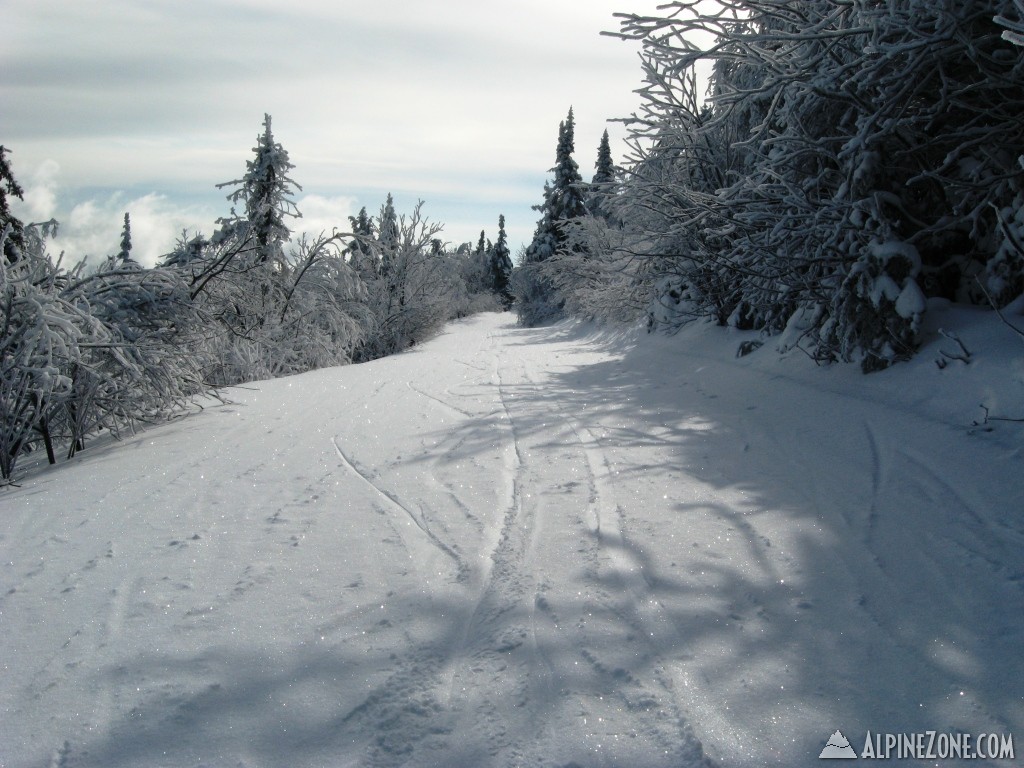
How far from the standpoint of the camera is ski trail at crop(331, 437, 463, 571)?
11.5 feet

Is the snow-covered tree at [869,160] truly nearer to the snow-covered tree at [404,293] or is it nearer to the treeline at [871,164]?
the treeline at [871,164]

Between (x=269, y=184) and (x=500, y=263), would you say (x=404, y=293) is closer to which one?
(x=269, y=184)

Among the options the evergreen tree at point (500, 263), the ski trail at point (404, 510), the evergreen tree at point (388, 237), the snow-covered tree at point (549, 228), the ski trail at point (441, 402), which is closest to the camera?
the ski trail at point (404, 510)

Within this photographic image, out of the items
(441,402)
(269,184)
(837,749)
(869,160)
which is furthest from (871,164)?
(269,184)

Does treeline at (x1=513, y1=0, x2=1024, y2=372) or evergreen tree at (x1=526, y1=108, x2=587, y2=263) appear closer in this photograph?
treeline at (x1=513, y1=0, x2=1024, y2=372)

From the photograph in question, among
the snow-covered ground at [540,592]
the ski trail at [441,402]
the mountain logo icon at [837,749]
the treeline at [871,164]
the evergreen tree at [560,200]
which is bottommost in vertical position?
the mountain logo icon at [837,749]

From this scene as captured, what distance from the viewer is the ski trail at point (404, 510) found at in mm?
3517

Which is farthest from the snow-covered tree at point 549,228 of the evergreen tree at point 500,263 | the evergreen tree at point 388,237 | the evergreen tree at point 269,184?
the evergreen tree at point 500,263

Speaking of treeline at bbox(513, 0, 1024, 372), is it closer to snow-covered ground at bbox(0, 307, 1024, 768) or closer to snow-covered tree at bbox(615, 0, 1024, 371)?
snow-covered tree at bbox(615, 0, 1024, 371)

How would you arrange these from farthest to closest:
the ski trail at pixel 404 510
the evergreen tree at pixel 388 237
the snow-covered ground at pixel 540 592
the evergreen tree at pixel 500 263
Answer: the evergreen tree at pixel 500 263 → the evergreen tree at pixel 388 237 → the ski trail at pixel 404 510 → the snow-covered ground at pixel 540 592

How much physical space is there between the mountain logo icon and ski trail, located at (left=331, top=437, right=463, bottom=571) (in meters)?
1.78

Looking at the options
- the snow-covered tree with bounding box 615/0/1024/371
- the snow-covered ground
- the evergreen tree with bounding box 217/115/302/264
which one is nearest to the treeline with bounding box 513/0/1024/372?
the snow-covered tree with bounding box 615/0/1024/371

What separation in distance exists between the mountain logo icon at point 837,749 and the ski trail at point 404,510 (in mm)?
1781

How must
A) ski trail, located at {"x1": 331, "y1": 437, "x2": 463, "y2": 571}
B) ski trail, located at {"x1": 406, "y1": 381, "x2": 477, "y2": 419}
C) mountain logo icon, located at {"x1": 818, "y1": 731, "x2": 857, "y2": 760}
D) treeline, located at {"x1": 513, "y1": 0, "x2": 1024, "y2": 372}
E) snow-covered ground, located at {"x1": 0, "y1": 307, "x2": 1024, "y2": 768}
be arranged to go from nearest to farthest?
mountain logo icon, located at {"x1": 818, "y1": 731, "x2": 857, "y2": 760} → snow-covered ground, located at {"x1": 0, "y1": 307, "x2": 1024, "y2": 768} → ski trail, located at {"x1": 331, "y1": 437, "x2": 463, "y2": 571} → treeline, located at {"x1": 513, "y1": 0, "x2": 1024, "y2": 372} → ski trail, located at {"x1": 406, "y1": 381, "x2": 477, "y2": 419}
